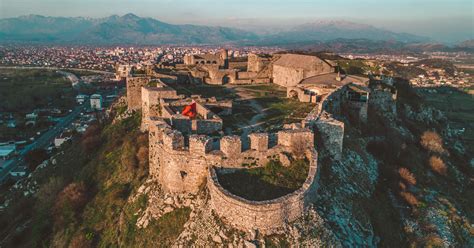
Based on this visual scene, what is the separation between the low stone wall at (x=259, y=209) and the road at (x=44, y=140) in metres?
39.7

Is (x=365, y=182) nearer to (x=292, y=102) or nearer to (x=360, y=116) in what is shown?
(x=360, y=116)

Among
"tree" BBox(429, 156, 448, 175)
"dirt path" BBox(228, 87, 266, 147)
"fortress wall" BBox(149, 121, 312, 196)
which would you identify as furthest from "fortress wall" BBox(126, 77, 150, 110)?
"tree" BBox(429, 156, 448, 175)

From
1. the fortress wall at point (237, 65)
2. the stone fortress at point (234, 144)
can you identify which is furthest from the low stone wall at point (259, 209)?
the fortress wall at point (237, 65)

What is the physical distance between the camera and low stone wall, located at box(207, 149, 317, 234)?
11.5m

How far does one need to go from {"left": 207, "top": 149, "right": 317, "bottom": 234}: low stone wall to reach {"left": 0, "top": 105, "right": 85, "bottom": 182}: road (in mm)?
39688

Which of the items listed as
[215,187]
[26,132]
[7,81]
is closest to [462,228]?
[215,187]

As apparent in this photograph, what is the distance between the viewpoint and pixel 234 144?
527 inches

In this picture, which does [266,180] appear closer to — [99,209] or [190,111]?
[190,111]

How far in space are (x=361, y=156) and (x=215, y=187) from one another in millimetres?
11016

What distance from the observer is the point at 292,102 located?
27469 millimetres

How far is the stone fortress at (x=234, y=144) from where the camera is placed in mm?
11875

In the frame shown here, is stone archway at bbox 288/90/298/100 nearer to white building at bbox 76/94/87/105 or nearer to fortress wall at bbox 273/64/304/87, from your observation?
fortress wall at bbox 273/64/304/87

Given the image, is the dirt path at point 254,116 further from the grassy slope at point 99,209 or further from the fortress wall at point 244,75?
the grassy slope at point 99,209

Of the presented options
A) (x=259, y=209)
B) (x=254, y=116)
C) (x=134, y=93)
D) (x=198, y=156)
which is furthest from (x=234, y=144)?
(x=134, y=93)
